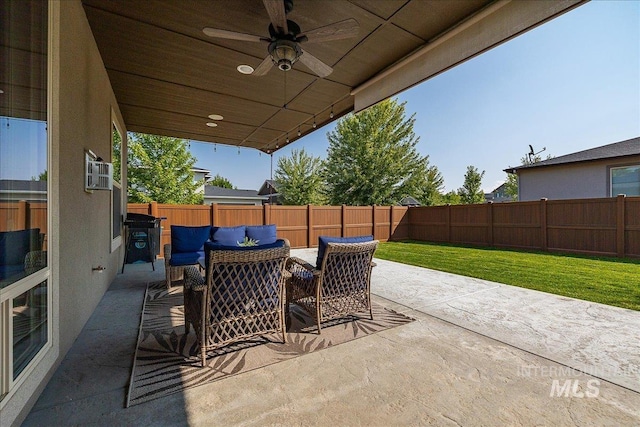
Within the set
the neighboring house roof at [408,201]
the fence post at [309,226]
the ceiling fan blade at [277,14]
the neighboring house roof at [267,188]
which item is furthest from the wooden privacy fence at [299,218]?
the neighboring house roof at [267,188]

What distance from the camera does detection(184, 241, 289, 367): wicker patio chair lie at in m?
2.16

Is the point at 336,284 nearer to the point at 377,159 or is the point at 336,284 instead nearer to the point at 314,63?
the point at 314,63

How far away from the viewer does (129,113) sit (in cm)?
A: 593

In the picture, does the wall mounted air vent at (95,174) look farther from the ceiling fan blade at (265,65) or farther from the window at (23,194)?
the ceiling fan blade at (265,65)

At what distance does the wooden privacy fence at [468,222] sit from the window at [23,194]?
6.17 meters

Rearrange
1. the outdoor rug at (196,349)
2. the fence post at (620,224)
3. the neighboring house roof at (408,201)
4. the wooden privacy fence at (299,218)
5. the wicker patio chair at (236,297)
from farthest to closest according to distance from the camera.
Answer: the neighboring house roof at (408,201) → the wooden privacy fence at (299,218) → the fence post at (620,224) → the wicker patio chair at (236,297) → the outdoor rug at (196,349)

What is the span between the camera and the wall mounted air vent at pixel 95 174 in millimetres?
2952

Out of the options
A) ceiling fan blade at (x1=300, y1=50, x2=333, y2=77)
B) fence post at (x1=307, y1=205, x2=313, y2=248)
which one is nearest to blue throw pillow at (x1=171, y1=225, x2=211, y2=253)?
ceiling fan blade at (x1=300, y1=50, x2=333, y2=77)

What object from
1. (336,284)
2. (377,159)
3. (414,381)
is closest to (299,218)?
(336,284)

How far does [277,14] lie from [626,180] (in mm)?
13241

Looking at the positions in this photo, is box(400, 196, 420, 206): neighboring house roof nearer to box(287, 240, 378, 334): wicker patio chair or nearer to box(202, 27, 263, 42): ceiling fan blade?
box(287, 240, 378, 334): wicker patio chair

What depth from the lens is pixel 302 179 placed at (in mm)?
19000

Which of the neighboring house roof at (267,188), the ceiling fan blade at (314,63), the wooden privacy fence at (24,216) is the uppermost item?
the neighboring house roof at (267,188)

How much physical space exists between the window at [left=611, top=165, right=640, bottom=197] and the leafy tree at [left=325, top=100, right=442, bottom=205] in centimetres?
865
